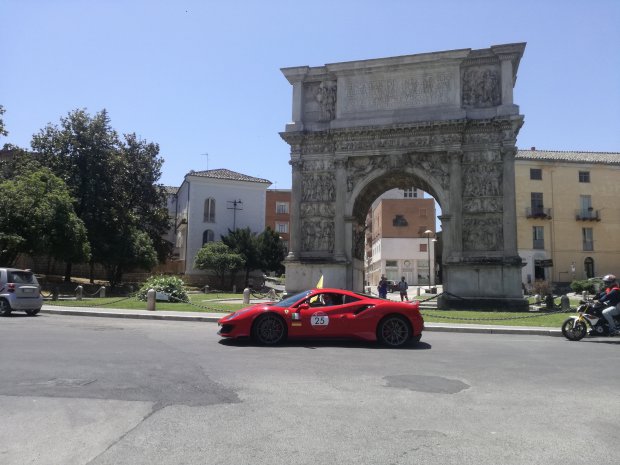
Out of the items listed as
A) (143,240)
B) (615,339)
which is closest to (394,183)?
(615,339)

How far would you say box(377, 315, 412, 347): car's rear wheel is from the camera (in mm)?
10727

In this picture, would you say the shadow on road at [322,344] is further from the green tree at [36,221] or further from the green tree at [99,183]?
the green tree at [99,183]

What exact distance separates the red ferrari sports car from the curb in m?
4.71

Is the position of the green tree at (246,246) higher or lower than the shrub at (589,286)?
higher

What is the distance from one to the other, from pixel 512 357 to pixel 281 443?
6.48 metres

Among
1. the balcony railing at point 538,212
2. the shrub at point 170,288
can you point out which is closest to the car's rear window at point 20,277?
the shrub at point 170,288

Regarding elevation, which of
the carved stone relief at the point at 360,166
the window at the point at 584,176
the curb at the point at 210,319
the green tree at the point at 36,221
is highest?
the window at the point at 584,176

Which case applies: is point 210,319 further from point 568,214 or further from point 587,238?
point 587,238

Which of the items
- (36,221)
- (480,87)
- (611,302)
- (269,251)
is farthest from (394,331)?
(269,251)

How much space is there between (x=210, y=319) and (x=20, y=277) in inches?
278

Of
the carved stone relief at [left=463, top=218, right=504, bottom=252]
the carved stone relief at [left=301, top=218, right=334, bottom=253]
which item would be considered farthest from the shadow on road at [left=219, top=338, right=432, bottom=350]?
the carved stone relief at [left=301, top=218, right=334, bottom=253]

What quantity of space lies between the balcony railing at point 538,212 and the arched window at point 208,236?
3255cm

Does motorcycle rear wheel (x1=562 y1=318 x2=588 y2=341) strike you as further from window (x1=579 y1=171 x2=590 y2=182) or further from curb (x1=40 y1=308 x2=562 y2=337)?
window (x1=579 y1=171 x2=590 y2=182)

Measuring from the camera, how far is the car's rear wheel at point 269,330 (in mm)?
10609
